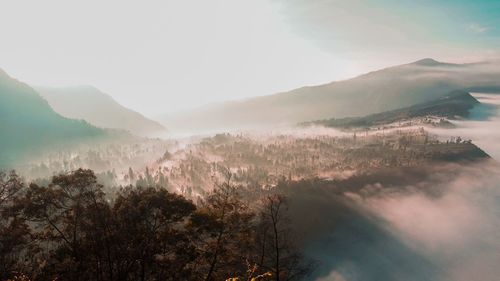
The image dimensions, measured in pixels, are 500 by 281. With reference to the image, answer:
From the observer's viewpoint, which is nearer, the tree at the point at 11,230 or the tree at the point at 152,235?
the tree at the point at 11,230

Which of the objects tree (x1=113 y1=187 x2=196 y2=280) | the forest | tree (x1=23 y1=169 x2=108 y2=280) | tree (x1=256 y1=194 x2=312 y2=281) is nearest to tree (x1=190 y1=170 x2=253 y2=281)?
the forest

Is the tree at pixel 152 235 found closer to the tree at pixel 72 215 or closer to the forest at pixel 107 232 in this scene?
the forest at pixel 107 232

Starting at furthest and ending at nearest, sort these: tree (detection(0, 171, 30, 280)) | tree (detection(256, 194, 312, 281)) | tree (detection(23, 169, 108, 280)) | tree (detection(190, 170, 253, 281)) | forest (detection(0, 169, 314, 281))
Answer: tree (detection(256, 194, 312, 281))
tree (detection(190, 170, 253, 281))
tree (detection(23, 169, 108, 280))
forest (detection(0, 169, 314, 281))
tree (detection(0, 171, 30, 280))

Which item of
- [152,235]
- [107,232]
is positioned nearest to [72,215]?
[107,232]

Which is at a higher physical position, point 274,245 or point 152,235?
point 152,235

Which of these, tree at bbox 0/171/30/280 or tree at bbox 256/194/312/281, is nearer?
tree at bbox 0/171/30/280

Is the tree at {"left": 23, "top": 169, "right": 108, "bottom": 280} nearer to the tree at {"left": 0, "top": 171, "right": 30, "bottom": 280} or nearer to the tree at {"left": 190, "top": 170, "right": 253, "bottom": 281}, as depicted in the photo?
the tree at {"left": 0, "top": 171, "right": 30, "bottom": 280}

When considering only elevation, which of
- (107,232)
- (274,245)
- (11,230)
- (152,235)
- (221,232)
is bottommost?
(274,245)

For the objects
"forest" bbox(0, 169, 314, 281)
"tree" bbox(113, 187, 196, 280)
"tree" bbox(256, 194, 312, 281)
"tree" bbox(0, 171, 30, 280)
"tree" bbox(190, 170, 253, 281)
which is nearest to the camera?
"tree" bbox(0, 171, 30, 280)

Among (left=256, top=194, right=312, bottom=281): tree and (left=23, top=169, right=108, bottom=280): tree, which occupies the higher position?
(left=23, top=169, right=108, bottom=280): tree

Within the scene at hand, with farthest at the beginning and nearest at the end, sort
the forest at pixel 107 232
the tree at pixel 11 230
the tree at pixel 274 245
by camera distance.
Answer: the tree at pixel 274 245
the forest at pixel 107 232
the tree at pixel 11 230

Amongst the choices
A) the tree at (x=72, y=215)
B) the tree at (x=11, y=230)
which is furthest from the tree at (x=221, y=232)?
the tree at (x=11, y=230)

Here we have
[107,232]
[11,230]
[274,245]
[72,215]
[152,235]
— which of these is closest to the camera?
[11,230]

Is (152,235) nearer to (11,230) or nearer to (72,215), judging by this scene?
(72,215)
